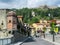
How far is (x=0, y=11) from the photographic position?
58.0 meters

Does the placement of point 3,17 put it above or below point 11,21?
above

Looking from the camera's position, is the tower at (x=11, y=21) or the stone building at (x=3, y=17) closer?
the stone building at (x=3, y=17)

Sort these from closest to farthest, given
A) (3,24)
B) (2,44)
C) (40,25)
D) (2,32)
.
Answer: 1. (2,44)
2. (2,32)
3. (3,24)
4. (40,25)

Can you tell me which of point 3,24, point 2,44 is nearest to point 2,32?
point 3,24

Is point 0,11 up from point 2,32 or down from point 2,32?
up

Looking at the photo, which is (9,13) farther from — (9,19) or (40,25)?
(40,25)

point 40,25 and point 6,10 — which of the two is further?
point 40,25

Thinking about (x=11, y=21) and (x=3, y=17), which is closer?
(x=3, y=17)

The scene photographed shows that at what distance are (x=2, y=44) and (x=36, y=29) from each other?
15375cm

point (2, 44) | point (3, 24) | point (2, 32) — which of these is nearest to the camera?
point (2, 44)

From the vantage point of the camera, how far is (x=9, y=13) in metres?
57.9

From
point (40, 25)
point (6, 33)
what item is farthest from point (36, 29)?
point (6, 33)

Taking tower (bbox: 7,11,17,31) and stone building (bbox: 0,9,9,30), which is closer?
stone building (bbox: 0,9,9,30)

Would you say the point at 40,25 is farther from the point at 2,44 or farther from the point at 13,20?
the point at 2,44
